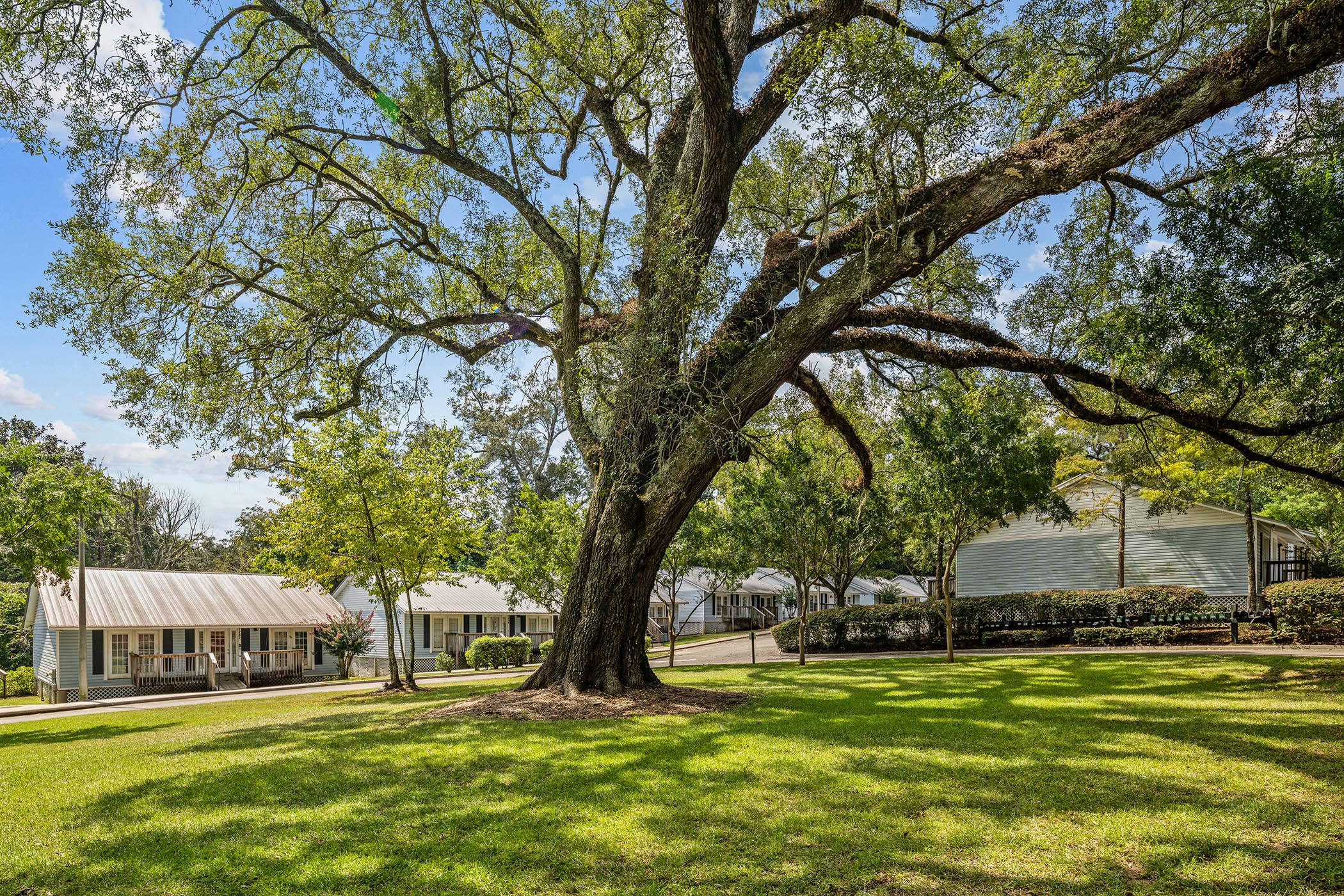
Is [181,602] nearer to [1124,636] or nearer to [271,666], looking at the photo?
[271,666]

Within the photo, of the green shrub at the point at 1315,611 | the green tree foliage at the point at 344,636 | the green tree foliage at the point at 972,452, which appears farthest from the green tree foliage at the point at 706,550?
the green tree foliage at the point at 344,636

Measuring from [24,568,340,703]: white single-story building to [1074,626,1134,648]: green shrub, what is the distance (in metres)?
25.2

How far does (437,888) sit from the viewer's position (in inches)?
154

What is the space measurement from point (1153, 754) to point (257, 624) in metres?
30.5

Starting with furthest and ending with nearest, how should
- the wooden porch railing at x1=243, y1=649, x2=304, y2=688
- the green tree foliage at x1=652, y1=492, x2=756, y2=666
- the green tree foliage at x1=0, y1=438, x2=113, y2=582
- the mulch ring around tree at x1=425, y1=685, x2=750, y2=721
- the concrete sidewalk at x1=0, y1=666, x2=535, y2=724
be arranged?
the wooden porch railing at x1=243, y1=649, x2=304, y2=688
the green tree foliage at x1=652, y1=492, x2=756, y2=666
the concrete sidewalk at x1=0, y1=666, x2=535, y2=724
the green tree foliage at x1=0, y1=438, x2=113, y2=582
the mulch ring around tree at x1=425, y1=685, x2=750, y2=721

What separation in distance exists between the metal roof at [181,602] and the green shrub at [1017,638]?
21864 millimetres

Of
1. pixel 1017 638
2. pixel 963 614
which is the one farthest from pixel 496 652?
pixel 1017 638

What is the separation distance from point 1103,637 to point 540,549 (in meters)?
16.5

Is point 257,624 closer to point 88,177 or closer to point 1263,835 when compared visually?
point 88,177

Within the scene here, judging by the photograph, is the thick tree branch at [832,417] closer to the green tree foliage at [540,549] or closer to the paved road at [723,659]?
the paved road at [723,659]

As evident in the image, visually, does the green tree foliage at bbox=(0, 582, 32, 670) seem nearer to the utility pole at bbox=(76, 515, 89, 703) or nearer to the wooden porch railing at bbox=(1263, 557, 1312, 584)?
the utility pole at bbox=(76, 515, 89, 703)

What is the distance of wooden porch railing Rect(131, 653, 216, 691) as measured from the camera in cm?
2578

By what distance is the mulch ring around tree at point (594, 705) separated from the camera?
375 inches

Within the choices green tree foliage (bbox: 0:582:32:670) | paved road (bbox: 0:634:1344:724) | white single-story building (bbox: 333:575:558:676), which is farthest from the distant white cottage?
green tree foliage (bbox: 0:582:32:670)
